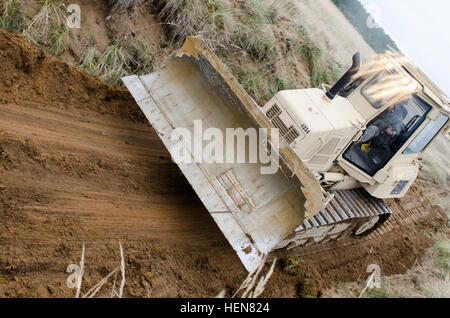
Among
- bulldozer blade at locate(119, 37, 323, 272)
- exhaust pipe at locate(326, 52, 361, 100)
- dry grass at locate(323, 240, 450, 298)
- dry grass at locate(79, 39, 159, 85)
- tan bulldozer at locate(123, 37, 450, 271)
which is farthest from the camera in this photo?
dry grass at locate(79, 39, 159, 85)

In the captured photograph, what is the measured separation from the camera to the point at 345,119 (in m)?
6.03

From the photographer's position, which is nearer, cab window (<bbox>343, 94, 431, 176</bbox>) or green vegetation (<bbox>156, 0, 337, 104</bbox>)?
cab window (<bbox>343, 94, 431, 176</bbox>)

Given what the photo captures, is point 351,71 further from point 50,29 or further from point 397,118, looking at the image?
point 50,29

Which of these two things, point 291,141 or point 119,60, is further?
point 119,60

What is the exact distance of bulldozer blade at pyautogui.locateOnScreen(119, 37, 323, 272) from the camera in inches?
179

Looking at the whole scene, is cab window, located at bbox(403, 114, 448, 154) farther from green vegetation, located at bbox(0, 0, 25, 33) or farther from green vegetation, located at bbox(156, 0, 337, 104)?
green vegetation, located at bbox(0, 0, 25, 33)

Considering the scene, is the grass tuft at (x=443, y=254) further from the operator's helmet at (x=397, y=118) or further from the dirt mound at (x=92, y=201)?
the operator's helmet at (x=397, y=118)

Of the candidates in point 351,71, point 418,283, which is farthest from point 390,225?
point 351,71

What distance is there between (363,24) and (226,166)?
28.6 m

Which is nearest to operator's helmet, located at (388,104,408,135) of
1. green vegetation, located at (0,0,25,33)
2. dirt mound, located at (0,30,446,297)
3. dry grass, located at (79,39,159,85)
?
dirt mound, located at (0,30,446,297)

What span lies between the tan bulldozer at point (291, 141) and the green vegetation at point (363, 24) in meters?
22.6

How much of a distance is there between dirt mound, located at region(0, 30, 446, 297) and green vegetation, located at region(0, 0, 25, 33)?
690 millimetres

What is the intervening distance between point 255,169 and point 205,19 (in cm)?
438

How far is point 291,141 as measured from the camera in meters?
5.50
